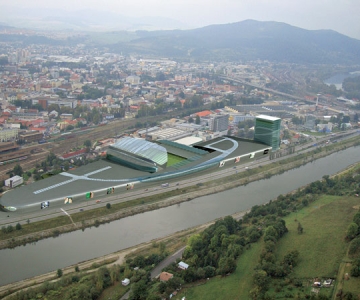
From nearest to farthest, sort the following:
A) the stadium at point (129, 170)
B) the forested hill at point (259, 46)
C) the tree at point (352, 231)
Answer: the tree at point (352, 231)
the stadium at point (129, 170)
the forested hill at point (259, 46)

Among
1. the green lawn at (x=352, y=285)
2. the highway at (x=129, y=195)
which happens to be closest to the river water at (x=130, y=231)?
the highway at (x=129, y=195)

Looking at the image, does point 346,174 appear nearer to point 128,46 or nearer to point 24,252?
point 24,252

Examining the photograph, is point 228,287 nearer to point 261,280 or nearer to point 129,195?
point 261,280

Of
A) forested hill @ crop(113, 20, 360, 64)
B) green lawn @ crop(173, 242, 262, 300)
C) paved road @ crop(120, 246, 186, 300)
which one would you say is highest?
forested hill @ crop(113, 20, 360, 64)

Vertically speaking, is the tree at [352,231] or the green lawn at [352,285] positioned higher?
the tree at [352,231]

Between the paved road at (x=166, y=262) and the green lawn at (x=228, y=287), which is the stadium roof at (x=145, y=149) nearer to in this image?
the paved road at (x=166, y=262)

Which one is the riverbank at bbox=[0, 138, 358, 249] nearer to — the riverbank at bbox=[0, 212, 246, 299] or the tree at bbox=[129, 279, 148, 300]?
the riverbank at bbox=[0, 212, 246, 299]

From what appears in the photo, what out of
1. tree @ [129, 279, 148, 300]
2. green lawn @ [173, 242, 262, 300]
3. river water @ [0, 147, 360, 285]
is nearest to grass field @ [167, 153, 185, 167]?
river water @ [0, 147, 360, 285]
